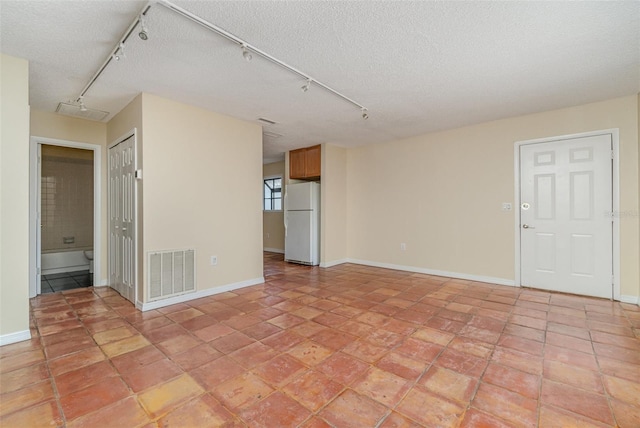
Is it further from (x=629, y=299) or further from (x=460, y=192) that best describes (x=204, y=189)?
(x=629, y=299)

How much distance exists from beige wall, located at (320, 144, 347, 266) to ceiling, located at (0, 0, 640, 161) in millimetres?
1974

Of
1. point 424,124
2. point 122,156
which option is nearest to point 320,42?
point 424,124

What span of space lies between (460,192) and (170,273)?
4364mm

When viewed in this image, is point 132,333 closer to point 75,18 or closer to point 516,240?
point 75,18

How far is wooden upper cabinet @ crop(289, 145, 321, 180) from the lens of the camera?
568 cm

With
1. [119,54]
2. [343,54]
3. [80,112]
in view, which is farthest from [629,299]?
[80,112]

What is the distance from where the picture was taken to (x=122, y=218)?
363 centimetres

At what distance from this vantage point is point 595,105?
3.47 m

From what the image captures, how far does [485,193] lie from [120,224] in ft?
17.1

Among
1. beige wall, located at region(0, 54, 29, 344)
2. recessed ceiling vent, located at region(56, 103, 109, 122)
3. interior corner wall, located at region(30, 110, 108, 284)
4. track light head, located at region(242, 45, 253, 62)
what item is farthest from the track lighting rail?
interior corner wall, located at region(30, 110, 108, 284)

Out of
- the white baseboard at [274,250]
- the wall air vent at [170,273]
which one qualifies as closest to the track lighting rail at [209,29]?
the wall air vent at [170,273]

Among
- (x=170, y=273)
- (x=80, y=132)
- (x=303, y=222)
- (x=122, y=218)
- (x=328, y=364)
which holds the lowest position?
(x=328, y=364)

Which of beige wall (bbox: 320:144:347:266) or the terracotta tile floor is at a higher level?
beige wall (bbox: 320:144:347:266)

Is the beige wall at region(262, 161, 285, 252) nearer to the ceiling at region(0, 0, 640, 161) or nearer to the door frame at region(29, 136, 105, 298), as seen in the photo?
the door frame at region(29, 136, 105, 298)
